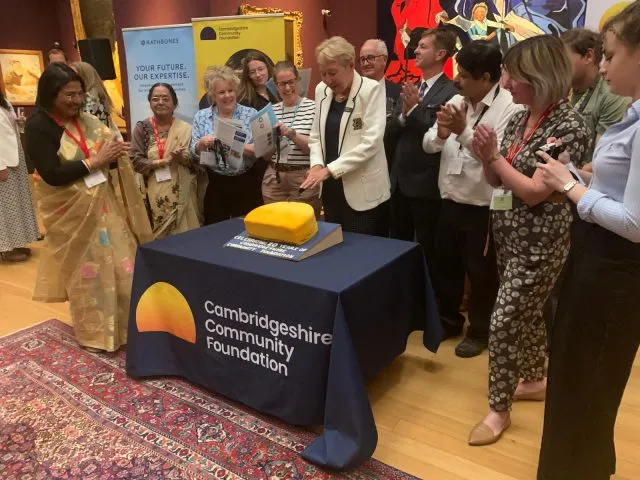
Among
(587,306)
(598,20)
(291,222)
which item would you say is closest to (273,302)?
(291,222)

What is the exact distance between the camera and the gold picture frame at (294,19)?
17.3 ft

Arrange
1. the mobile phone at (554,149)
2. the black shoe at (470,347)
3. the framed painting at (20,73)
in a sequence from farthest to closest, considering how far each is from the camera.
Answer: the framed painting at (20,73) < the black shoe at (470,347) < the mobile phone at (554,149)

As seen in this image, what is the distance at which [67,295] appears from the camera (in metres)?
2.84

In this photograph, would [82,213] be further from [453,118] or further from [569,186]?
[569,186]

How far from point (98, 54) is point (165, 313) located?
356 centimetres

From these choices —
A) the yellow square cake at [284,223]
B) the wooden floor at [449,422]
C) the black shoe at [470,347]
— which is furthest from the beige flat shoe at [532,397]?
the yellow square cake at [284,223]

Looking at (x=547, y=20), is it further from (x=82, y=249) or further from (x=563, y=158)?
(x=82, y=249)

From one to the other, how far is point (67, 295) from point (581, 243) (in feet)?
8.55

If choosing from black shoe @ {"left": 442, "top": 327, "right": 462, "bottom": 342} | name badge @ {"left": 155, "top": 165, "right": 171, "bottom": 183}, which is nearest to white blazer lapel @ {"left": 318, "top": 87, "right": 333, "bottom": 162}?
name badge @ {"left": 155, "top": 165, "right": 171, "bottom": 183}

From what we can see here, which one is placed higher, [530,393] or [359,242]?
[359,242]

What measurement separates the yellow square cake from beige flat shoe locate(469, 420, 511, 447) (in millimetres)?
1021

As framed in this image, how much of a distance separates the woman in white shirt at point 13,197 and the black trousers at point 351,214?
272 cm

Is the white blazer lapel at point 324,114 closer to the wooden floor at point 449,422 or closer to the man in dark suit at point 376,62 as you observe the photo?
the man in dark suit at point 376,62

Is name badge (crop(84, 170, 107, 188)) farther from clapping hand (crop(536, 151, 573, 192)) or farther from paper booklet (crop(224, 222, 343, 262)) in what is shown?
clapping hand (crop(536, 151, 573, 192))
